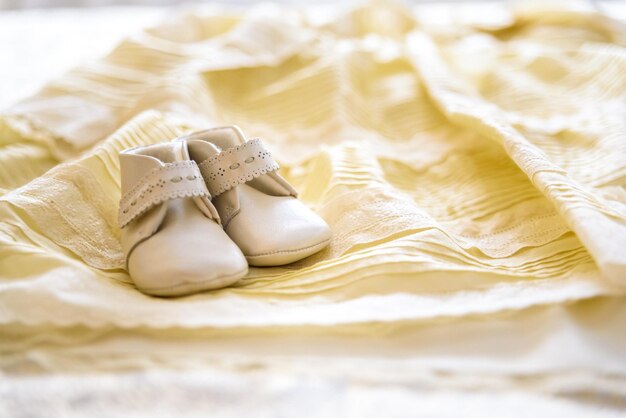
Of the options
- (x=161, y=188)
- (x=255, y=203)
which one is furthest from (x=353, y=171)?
(x=161, y=188)

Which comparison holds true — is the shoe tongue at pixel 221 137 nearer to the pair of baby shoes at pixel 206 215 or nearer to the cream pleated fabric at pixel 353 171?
the pair of baby shoes at pixel 206 215

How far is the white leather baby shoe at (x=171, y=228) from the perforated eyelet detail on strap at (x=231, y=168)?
0.12 ft

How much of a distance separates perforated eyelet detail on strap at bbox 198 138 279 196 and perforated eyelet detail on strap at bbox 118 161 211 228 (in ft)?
0.14

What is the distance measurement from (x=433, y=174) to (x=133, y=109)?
1.90ft

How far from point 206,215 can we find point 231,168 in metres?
0.08

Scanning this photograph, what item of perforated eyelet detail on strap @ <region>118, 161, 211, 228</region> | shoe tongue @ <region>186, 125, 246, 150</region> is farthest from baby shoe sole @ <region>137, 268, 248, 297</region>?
shoe tongue @ <region>186, 125, 246, 150</region>

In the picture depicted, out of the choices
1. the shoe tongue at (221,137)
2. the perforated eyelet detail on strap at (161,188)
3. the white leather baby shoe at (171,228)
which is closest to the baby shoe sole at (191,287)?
the white leather baby shoe at (171,228)

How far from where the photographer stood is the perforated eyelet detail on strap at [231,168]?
2.47 ft

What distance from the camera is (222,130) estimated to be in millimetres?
816

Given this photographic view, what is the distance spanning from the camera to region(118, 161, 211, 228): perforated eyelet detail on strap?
0.69 meters

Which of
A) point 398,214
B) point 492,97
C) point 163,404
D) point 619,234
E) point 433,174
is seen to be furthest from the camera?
point 492,97

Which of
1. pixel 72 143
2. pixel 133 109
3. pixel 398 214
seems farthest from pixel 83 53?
pixel 398 214

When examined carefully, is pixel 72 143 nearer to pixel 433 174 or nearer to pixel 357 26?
pixel 433 174

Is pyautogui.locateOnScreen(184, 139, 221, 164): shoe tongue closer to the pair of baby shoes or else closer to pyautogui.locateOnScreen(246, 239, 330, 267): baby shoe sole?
the pair of baby shoes
